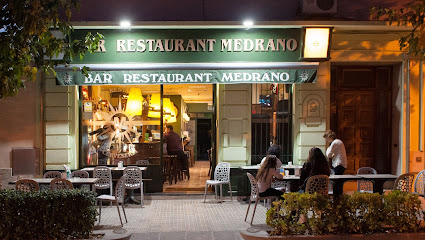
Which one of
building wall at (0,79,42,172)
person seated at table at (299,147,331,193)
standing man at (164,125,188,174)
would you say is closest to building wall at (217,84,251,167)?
person seated at table at (299,147,331,193)

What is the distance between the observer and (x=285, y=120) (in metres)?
11.9

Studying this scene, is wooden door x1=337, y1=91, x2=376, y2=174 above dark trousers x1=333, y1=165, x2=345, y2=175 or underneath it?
above

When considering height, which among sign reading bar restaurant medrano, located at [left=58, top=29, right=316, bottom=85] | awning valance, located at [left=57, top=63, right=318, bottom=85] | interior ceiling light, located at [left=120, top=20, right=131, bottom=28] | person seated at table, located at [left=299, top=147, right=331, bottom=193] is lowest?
person seated at table, located at [left=299, top=147, right=331, bottom=193]

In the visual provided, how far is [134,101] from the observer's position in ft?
39.9

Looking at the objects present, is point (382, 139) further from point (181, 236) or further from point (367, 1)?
point (181, 236)

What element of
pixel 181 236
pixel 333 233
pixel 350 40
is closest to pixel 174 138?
pixel 350 40

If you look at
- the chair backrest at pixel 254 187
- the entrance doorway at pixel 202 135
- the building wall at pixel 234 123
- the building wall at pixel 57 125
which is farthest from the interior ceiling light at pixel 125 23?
the entrance doorway at pixel 202 135

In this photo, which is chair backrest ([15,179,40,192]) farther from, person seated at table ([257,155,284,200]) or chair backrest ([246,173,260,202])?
person seated at table ([257,155,284,200])

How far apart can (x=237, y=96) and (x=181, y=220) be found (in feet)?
12.9

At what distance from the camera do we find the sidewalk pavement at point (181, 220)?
298 inches

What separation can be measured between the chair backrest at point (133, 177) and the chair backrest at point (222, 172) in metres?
1.93

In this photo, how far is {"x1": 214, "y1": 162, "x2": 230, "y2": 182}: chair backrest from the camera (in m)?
11.1

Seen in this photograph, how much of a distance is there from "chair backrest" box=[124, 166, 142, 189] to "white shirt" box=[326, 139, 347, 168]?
15.0ft

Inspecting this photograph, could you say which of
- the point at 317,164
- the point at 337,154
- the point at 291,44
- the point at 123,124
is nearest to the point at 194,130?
the point at 123,124
